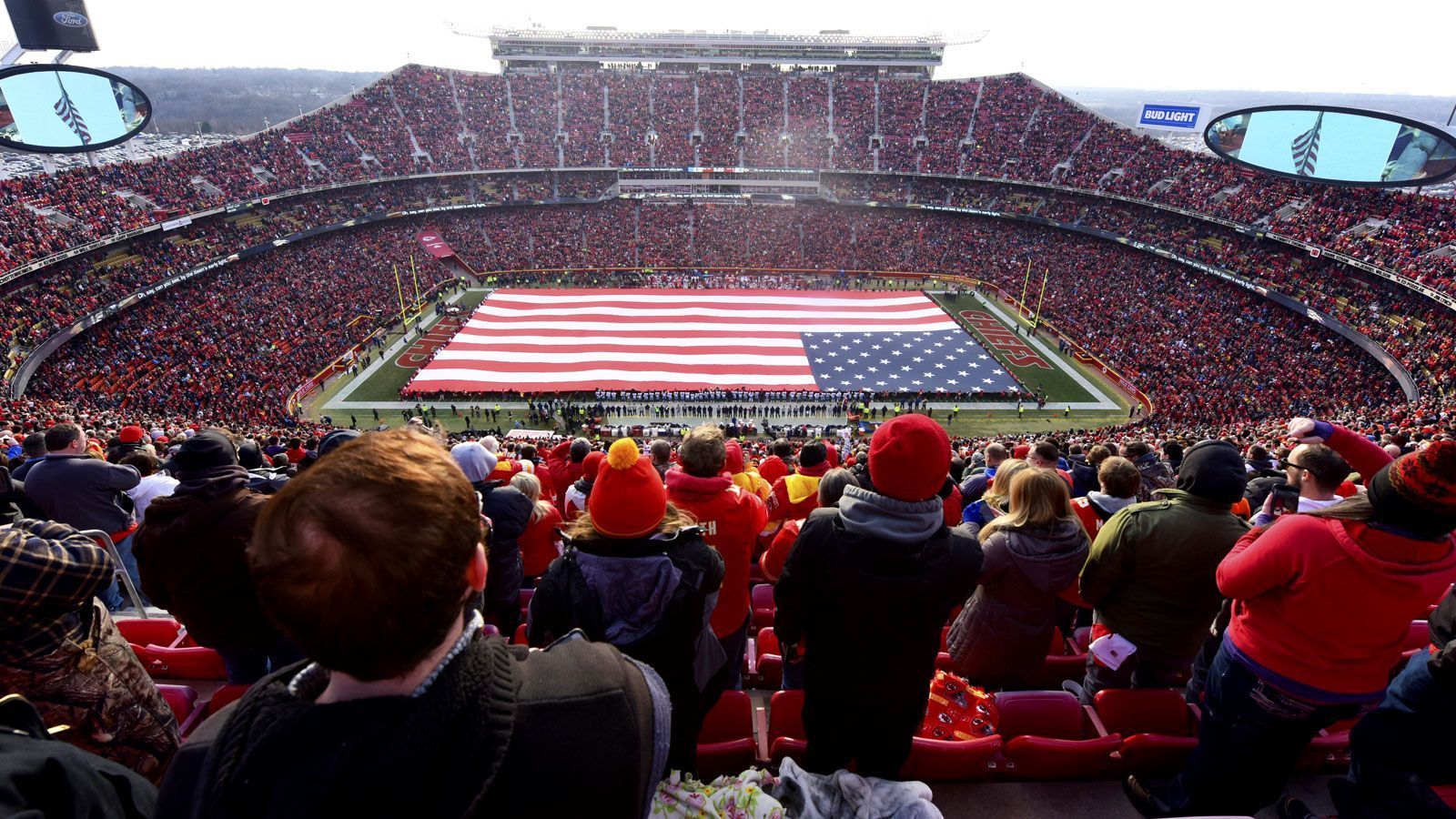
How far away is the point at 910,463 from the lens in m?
2.98

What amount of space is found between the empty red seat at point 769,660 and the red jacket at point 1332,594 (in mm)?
3173

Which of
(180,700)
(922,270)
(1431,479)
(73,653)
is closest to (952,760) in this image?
(1431,479)

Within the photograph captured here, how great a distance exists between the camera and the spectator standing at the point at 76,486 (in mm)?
6137

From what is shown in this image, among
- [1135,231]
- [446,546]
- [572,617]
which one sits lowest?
[1135,231]

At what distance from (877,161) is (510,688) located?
58649mm

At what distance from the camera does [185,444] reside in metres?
3.89

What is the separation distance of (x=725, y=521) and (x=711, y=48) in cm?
6462

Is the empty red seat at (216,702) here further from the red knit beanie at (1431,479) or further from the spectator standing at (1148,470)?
the spectator standing at (1148,470)

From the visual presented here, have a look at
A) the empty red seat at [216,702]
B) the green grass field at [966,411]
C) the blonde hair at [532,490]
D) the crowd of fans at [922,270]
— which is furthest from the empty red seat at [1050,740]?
the crowd of fans at [922,270]

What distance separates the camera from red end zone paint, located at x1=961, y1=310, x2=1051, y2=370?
3438cm

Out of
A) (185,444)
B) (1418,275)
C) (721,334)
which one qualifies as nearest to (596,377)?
(721,334)

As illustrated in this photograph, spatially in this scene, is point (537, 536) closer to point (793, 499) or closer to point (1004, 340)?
point (793, 499)

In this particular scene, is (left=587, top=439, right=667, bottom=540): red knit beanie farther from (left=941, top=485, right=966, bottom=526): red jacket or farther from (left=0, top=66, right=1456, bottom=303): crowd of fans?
(left=0, top=66, right=1456, bottom=303): crowd of fans

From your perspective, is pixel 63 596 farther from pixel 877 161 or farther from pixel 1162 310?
pixel 877 161
